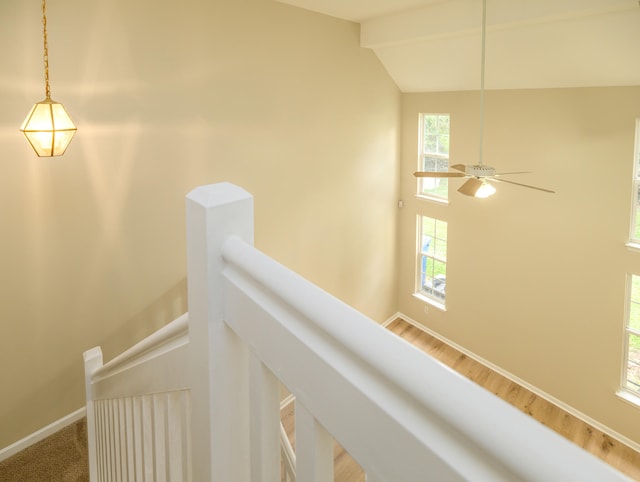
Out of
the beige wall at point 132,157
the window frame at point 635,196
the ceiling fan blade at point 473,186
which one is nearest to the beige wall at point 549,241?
the window frame at point 635,196

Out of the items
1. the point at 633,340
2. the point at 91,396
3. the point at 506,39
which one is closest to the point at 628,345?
the point at 633,340

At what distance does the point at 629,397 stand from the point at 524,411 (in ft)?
4.10

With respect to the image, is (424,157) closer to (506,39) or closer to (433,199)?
(433,199)

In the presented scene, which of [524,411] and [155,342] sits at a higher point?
[155,342]

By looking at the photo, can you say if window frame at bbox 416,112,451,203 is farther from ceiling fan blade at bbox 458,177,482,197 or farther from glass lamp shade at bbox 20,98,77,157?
glass lamp shade at bbox 20,98,77,157

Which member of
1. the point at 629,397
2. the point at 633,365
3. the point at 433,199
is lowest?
the point at 629,397

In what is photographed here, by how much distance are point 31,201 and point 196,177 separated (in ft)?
4.74

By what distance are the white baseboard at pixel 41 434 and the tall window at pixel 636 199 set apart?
5952mm

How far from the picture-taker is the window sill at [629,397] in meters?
5.27

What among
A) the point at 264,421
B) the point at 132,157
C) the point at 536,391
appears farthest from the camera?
the point at 536,391

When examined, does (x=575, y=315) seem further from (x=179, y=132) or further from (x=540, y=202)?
(x=179, y=132)

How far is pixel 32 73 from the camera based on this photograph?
3.22m

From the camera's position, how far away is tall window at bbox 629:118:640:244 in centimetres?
489

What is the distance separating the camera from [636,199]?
498 centimetres
